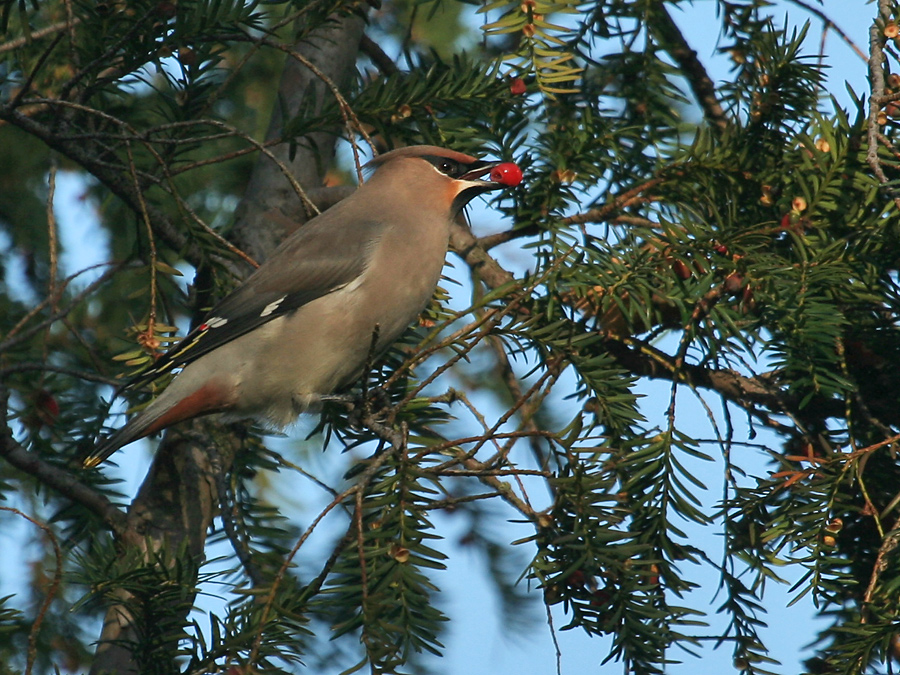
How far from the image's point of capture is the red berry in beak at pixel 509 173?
8.80 ft

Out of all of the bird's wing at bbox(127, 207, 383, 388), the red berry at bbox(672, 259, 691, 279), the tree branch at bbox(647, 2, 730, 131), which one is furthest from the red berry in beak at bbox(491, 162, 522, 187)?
the tree branch at bbox(647, 2, 730, 131)

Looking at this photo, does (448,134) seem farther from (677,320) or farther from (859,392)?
(859,392)

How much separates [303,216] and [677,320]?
1.42 metres

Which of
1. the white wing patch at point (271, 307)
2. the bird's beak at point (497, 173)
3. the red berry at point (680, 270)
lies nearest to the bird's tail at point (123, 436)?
the white wing patch at point (271, 307)

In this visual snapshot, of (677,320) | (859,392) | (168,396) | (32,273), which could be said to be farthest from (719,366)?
(32,273)

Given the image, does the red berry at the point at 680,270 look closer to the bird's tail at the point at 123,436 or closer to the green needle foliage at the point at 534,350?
the green needle foliage at the point at 534,350

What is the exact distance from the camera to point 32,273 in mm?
3867

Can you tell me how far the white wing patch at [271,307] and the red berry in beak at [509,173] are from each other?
908mm

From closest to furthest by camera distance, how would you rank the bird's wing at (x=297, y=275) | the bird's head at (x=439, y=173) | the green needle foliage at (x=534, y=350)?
the green needle foliage at (x=534, y=350) → the bird's wing at (x=297, y=275) → the bird's head at (x=439, y=173)

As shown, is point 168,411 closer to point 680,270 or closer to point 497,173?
point 497,173

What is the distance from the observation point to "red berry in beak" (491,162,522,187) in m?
Answer: 2.68

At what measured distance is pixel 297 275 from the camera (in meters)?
3.24

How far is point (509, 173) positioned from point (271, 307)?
100 cm

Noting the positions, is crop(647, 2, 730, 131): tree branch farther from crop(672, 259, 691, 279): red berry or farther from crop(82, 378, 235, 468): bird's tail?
crop(82, 378, 235, 468): bird's tail
